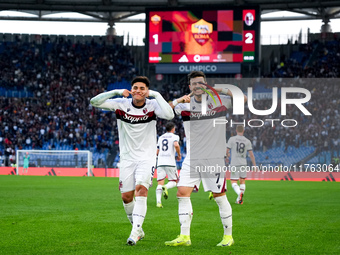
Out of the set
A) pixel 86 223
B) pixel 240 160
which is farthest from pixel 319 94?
pixel 86 223

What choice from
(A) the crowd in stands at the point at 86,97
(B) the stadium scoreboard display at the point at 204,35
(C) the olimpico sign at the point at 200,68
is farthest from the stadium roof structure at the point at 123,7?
(C) the olimpico sign at the point at 200,68

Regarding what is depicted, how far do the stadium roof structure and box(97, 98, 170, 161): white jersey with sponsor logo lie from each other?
115 feet

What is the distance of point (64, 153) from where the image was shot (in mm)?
36375

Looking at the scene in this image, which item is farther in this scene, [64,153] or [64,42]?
[64,42]

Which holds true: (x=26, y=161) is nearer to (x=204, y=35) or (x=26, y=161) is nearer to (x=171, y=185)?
(x=204, y=35)

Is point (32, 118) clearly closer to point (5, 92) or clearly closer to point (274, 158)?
point (5, 92)

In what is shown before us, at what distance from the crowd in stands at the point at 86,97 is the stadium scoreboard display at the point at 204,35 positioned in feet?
18.0

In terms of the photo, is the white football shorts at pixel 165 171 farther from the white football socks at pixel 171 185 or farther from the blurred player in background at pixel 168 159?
the white football socks at pixel 171 185

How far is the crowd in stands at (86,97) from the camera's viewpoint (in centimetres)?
3728

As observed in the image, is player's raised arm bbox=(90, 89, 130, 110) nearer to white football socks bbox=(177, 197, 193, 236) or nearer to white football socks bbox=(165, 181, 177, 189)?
white football socks bbox=(177, 197, 193, 236)

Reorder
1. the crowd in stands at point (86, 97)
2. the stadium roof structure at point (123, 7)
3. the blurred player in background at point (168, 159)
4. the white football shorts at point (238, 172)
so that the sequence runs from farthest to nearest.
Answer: the stadium roof structure at point (123, 7) → the crowd in stands at point (86, 97) → the white football shorts at point (238, 172) → the blurred player in background at point (168, 159)

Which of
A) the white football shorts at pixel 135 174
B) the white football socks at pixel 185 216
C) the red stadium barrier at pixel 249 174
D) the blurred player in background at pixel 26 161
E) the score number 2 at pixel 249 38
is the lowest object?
the red stadium barrier at pixel 249 174

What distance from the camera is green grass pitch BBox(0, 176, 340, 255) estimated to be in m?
7.96

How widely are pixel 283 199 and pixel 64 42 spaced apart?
38125mm
